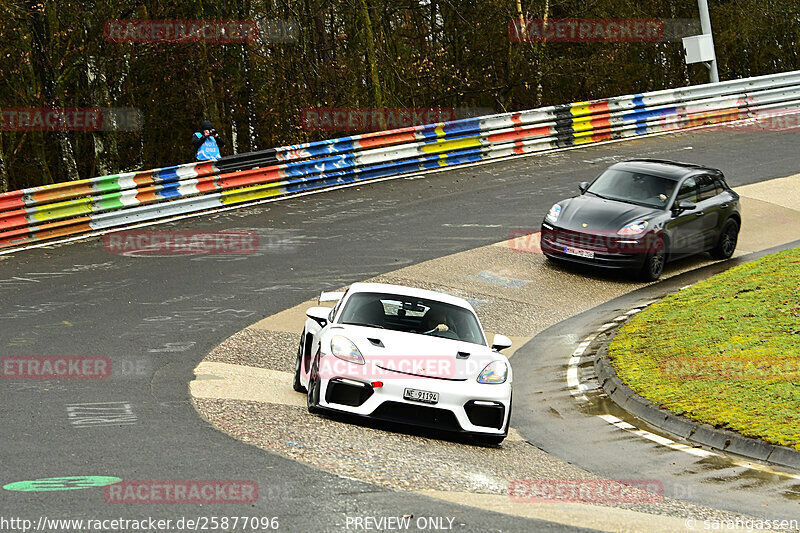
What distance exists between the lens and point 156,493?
7.16m

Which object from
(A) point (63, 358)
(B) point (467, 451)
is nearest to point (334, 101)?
(A) point (63, 358)

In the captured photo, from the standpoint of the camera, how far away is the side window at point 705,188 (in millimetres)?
18562

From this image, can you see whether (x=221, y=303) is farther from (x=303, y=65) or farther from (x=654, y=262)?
(x=303, y=65)

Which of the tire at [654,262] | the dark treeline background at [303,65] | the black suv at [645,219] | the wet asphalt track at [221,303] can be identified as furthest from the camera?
the dark treeline background at [303,65]

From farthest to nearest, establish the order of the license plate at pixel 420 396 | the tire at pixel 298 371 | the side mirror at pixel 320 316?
1. the tire at pixel 298 371
2. the side mirror at pixel 320 316
3. the license plate at pixel 420 396

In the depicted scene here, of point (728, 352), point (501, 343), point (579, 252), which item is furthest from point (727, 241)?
point (501, 343)

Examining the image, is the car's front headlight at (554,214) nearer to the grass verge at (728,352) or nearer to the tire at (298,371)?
the grass verge at (728,352)

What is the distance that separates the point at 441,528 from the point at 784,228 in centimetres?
1609

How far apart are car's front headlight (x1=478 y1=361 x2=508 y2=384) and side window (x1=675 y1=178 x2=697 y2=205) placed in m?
9.25

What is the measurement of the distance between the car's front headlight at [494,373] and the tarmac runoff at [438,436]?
2.16 ft

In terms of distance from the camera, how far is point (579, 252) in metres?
17.5

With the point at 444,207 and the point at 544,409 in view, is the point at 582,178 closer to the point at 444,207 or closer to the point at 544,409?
the point at 444,207

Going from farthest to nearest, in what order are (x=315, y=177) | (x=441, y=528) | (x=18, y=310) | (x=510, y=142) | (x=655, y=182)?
(x=510, y=142), (x=315, y=177), (x=655, y=182), (x=18, y=310), (x=441, y=528)

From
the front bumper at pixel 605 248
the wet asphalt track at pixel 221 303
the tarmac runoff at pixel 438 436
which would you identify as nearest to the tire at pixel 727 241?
the tarmac runoff at pixel 438 436
